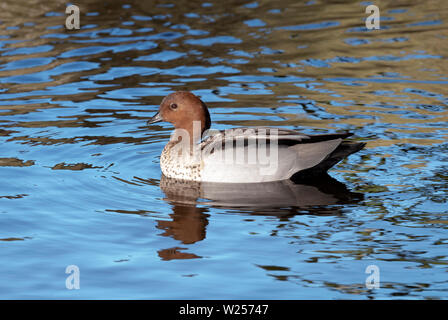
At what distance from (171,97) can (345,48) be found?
612cm

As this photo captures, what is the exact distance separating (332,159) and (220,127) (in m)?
2.30

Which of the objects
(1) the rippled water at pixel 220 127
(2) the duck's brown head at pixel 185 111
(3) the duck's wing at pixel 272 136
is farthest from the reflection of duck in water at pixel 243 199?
(2) the duck's brown head at pixel 185 111

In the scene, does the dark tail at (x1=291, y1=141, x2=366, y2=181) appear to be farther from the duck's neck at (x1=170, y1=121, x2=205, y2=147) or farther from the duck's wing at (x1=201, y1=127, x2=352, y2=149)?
the duck's neck at (x1=170, y1=121, x2=205, y2=147)

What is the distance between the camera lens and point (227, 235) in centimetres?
766

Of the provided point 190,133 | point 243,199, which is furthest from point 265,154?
point 190,133

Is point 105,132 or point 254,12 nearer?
point 105,132

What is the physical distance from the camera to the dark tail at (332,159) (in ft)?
31.1

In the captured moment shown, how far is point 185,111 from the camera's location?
9984mm

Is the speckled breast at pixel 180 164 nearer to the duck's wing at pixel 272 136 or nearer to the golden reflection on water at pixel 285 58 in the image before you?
the duck's wing at pixel 272 136

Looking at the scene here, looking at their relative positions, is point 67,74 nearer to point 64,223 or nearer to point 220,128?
point 220,128

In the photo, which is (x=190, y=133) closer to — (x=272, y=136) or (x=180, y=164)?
(x=180, y=164)

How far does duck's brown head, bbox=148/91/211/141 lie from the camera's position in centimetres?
992
